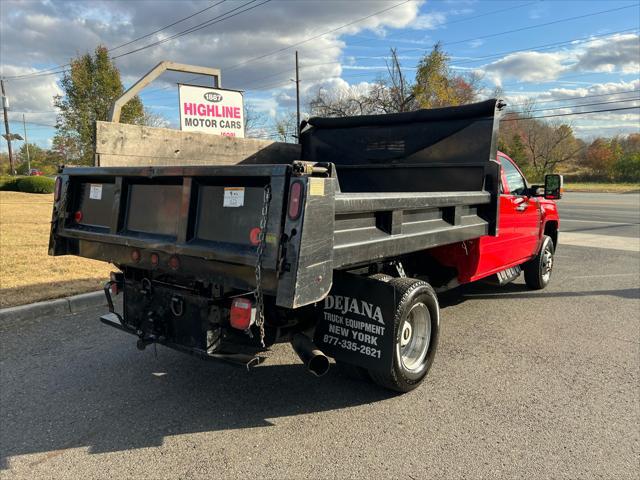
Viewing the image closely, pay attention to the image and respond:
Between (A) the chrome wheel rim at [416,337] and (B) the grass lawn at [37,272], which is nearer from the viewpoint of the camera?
(A) the chrome wheel rim at [416,337]

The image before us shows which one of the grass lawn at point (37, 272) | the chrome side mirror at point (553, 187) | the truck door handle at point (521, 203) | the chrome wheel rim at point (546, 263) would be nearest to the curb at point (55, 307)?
the grass lawn at point (37, 272)

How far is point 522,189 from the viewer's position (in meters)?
6.18

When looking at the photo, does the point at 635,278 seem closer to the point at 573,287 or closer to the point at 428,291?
the point at 573,287

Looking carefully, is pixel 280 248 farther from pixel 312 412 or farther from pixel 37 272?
pixel 37 272

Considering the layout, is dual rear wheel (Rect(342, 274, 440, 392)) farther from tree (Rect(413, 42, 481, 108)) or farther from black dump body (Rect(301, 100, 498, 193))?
tree (Rect(413, 42, 481, 108))

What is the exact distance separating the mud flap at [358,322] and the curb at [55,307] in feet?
11.3

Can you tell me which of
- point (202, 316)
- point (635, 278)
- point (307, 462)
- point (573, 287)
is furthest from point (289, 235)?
point (635, 278)

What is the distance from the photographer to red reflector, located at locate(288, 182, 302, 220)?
8.14 ft

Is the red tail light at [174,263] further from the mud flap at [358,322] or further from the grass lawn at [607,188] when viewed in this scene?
the grass lawn at [607,188]

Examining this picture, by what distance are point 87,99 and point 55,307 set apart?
2358cm

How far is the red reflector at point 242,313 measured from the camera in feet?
9.28

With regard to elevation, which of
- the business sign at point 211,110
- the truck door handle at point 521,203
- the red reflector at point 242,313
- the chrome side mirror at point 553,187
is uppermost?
the business sign at point 211,110

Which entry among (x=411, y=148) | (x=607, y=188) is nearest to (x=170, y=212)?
(x=411, y=148)

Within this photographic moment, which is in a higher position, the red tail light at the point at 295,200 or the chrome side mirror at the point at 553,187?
the chrome side mirror at the point at 553,187
